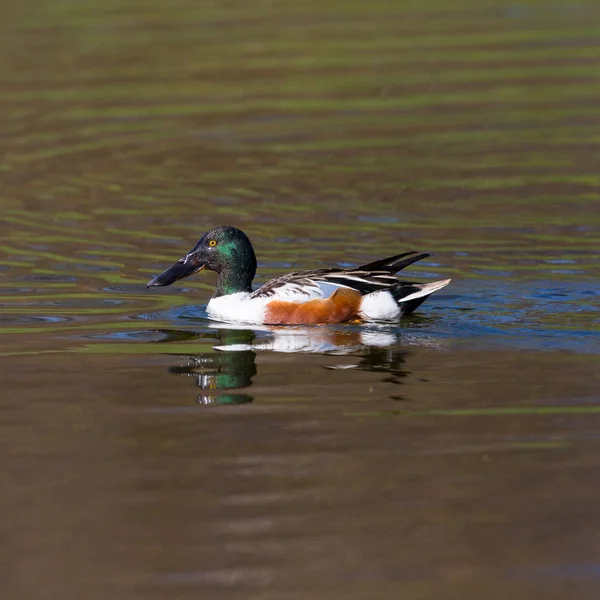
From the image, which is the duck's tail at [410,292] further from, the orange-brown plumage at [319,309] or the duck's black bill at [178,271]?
the duck's black bill at [178,271]

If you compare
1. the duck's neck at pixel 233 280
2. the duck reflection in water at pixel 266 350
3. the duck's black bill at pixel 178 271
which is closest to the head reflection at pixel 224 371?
the duck reflection in water at pixel 266 350

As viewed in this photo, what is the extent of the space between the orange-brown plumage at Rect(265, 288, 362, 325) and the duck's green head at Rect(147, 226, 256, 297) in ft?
1.89

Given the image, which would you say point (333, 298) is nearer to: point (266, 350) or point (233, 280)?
point (266, 350)

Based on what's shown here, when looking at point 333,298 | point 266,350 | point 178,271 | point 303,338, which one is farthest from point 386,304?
point 178,271

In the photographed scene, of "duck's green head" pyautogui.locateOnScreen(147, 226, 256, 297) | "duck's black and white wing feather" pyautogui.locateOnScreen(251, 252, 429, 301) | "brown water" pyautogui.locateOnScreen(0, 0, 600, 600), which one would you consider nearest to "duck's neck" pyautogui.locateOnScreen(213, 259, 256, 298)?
"duck's green head" pyautogui.locateOnScreen(147, 226, 256, 297)

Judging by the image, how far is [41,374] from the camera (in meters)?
9.53

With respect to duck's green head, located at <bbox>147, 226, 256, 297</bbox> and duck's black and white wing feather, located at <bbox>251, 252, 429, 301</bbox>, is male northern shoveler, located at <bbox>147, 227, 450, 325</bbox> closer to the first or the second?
duck's black and white wing feather, located at <bbox>251, 252, 429, 301</bbox>

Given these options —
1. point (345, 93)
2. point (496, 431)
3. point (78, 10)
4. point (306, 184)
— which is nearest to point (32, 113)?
point (345, 93)

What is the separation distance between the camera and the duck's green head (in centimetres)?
1127

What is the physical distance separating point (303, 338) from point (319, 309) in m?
0.33

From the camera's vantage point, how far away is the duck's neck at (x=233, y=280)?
1123 cm

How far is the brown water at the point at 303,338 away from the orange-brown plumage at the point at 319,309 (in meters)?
0.13

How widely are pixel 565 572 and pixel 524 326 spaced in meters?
4.38

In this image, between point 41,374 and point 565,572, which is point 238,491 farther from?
point 41,374
